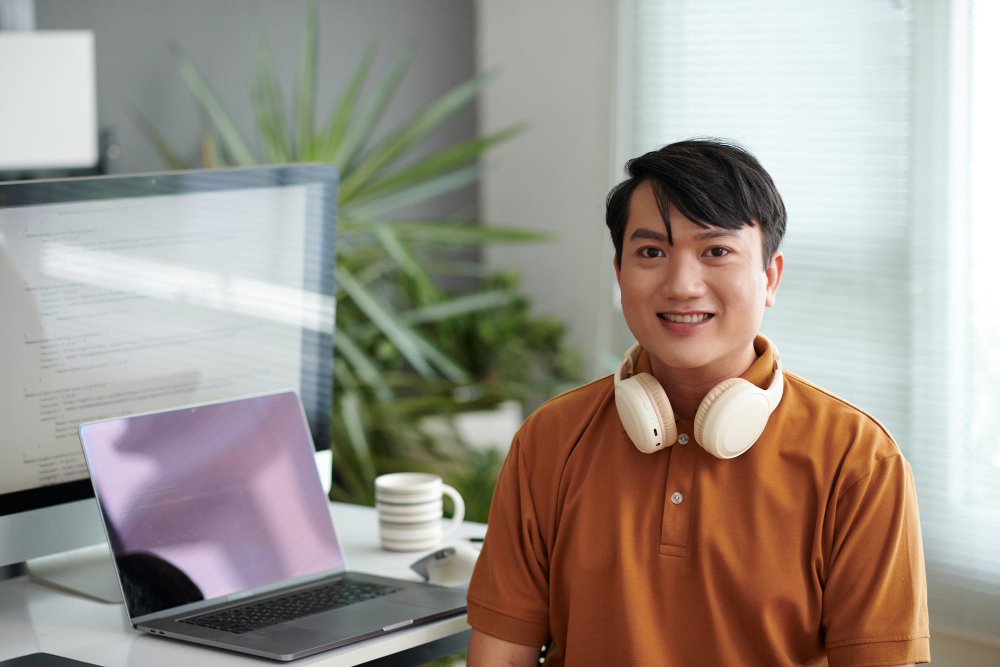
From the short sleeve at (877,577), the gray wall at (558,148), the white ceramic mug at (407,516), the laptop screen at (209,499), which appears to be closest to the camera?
the short sleeve at (877,577)

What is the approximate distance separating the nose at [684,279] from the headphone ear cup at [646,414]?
5.1 inches

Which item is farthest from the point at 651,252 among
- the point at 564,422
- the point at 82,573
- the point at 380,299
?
the point at 380,299

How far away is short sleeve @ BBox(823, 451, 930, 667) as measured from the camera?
126 centimetres

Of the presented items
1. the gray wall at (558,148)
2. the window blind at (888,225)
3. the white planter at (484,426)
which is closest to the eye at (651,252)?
the window blind at (888,225)

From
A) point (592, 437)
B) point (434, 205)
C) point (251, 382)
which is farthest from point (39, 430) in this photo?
point (434, 205)

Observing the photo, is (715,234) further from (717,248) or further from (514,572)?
(514,572)

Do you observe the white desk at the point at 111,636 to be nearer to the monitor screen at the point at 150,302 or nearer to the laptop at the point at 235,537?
the laptop at the point at 235,537

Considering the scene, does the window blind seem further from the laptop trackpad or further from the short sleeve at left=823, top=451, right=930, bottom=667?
the laptop trackpad

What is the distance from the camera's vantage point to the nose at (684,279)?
1.35 m

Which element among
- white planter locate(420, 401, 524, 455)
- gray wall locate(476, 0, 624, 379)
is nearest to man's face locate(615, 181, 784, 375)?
white planter locate(420, 401, 524, 455)

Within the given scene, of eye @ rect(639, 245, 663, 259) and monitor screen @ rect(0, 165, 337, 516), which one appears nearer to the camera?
eye @ rect(639, 245, 663, 259)

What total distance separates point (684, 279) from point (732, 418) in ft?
0.61

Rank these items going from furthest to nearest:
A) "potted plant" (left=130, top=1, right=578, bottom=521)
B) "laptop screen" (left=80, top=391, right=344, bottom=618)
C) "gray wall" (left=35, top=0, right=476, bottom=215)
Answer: "gray wall" (left=35, top=0, right=476, bottom=215) → "potted plant" (left=130, top=1, right=578, bottom=521) → "laptop screen" (left=80, top=391, right=344, bottom=618)

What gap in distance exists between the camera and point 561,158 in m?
3.60
